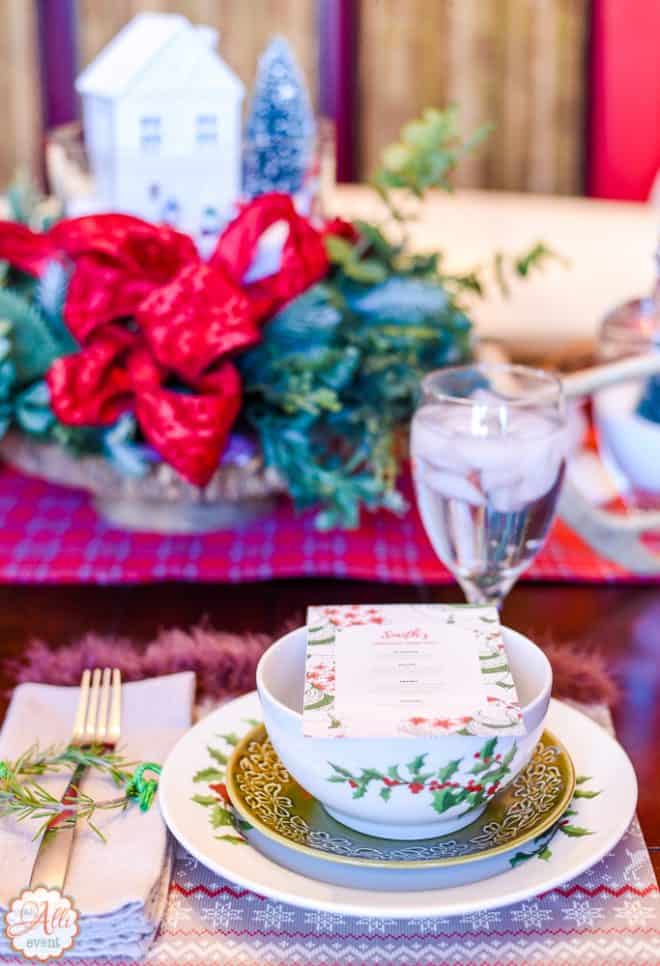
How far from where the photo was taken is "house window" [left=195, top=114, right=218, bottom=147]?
102 cm

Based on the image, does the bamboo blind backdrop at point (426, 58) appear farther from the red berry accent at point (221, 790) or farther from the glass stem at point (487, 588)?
the red berry accent at point (221, 790)

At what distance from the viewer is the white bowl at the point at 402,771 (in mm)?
482

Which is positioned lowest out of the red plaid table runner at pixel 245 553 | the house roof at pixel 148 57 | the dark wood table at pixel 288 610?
the red plaid table runner at pixel 245 553

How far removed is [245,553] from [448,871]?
48 centimetres

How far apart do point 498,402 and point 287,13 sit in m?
2.61

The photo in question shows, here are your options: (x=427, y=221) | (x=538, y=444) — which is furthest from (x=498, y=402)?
(x=427, y=221)

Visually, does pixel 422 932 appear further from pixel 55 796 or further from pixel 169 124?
pixel 169 124

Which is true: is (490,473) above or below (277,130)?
below

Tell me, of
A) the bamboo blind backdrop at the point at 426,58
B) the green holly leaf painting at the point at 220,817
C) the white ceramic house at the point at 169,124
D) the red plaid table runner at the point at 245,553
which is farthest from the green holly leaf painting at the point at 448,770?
the bamboo blind backdrop at the point at 426,58

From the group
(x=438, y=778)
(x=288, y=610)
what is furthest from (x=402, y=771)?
(x=288, y=610)

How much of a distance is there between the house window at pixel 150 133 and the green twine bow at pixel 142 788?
1.94 feet

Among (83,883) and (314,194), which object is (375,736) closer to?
(83,883)

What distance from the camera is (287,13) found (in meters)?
3.08

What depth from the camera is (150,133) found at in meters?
1.01
